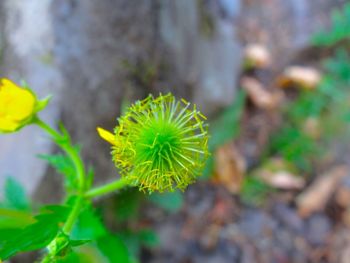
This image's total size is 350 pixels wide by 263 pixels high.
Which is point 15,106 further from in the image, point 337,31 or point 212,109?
point 337,31

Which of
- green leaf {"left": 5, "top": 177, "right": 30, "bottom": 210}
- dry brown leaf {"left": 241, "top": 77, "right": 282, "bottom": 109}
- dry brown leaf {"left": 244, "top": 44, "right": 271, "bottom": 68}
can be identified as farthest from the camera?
dry brown leaf {"left": 244, "top": 44, "right": 271, "bottom": 68}

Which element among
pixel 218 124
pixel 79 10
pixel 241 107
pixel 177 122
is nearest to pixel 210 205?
pixel 218 124

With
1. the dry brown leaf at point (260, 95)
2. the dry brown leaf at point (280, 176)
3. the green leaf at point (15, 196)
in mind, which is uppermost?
the dry brown leaf at point (260, 95)

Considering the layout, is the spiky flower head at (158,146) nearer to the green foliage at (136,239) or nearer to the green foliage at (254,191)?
the green foliage at (136,239)

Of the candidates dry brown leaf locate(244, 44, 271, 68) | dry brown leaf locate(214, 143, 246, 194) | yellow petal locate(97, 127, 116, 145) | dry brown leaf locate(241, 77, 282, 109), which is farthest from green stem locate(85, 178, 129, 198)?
dry brown leaf locate(244, 44, 271, 68)

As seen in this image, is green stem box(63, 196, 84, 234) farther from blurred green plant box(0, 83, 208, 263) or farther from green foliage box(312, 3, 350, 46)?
green foliage box(312, 3, 350, 46)

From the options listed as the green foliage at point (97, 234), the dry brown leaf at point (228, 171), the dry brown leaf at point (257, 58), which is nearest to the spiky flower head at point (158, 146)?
the green foliage at point (97, 234)
